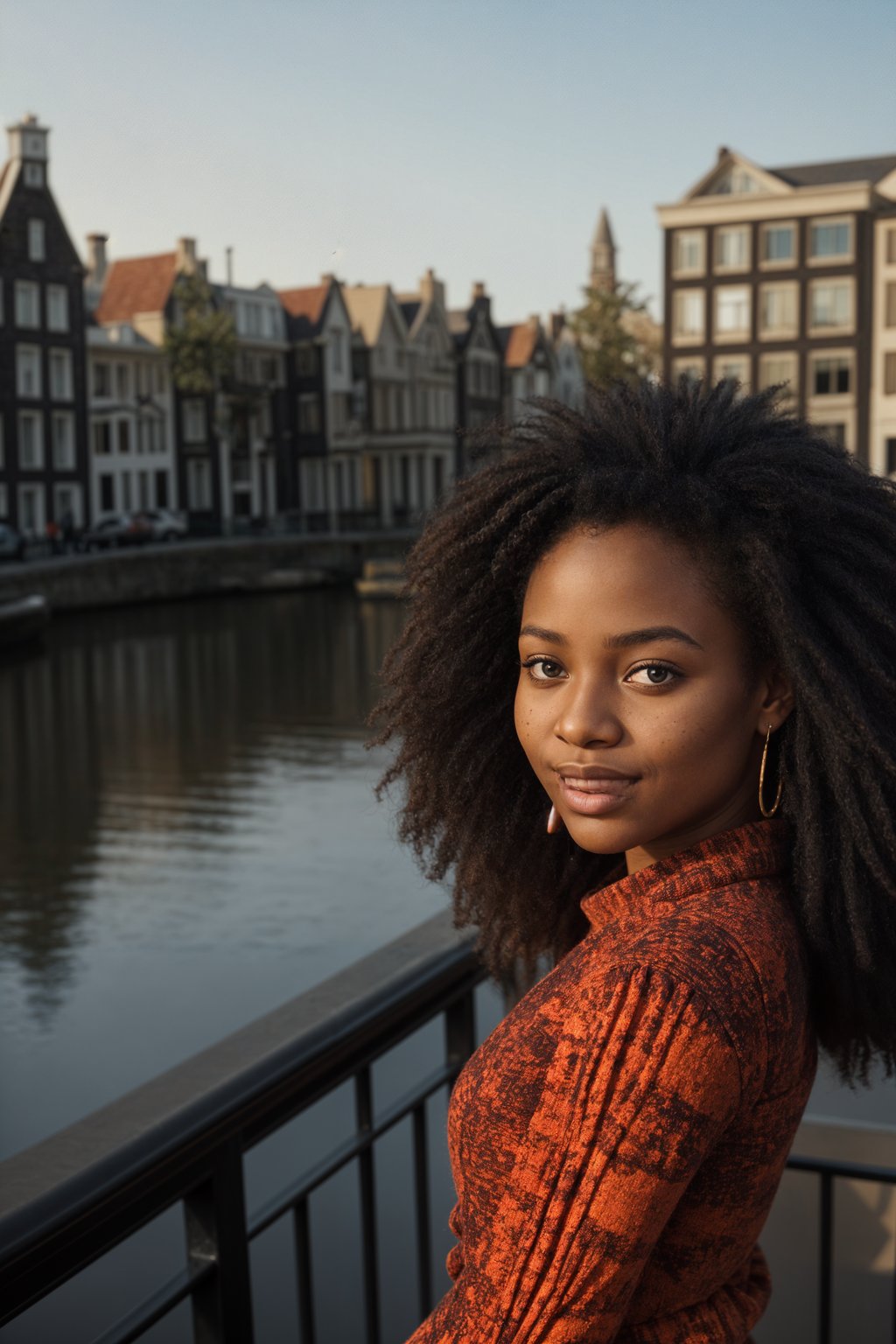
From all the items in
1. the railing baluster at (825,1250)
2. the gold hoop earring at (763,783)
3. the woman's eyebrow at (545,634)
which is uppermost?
the woman's eyebrow at (545,634)

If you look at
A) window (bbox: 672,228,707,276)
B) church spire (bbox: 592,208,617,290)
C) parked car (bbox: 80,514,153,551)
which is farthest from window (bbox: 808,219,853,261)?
church spire (bbox: 592,208,617,290)

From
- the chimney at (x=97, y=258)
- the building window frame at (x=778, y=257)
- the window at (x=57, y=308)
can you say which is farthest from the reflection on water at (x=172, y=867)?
the chimney at (x=97, y=258)

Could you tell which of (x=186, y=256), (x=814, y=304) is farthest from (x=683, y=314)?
(x=186, y=256)

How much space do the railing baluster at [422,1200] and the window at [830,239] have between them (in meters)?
48.4

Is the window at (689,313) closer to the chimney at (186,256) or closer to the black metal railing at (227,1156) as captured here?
the chimney at (186,256)

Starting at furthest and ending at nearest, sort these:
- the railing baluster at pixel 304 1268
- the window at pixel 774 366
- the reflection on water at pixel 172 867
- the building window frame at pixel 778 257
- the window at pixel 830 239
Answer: the window at pixel 774 366
the building window frame at pixel 778 257
the window at pixel 830 239
the reflection on water at pixel 172 867
the railing baluster at pixel 304 1268

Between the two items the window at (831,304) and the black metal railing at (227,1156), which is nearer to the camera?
the black metal railing at (227,1156)

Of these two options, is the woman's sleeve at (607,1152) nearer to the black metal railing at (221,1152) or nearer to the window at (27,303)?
the black metal railing at (221,1152)

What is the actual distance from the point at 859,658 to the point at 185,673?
25503 millimetres

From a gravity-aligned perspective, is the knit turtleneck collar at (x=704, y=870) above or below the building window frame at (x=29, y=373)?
below

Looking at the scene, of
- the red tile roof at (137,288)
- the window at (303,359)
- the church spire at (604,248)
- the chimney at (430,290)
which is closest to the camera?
the red tile roof at (137,288)

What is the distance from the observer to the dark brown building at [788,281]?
1861 inches

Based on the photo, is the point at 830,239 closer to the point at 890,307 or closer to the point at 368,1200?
the point at 890,307

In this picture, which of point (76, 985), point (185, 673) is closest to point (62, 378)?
point (185, 673)
